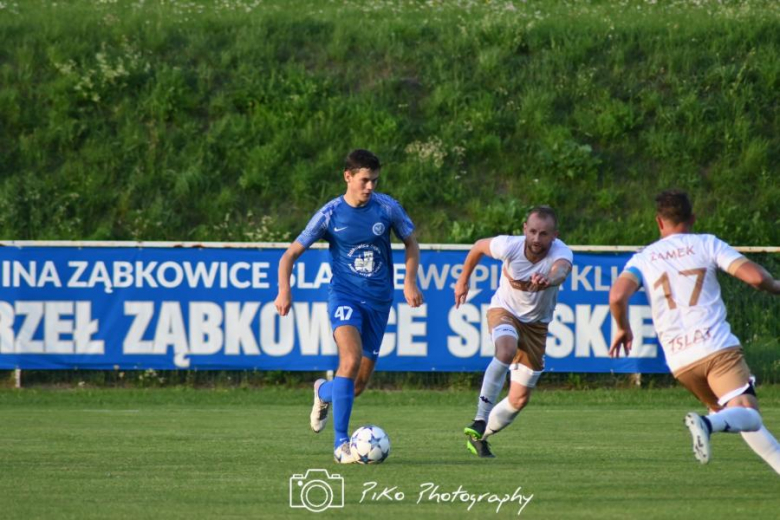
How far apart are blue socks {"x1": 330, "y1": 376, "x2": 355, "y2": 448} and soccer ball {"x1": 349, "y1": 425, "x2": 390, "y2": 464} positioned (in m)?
0.20

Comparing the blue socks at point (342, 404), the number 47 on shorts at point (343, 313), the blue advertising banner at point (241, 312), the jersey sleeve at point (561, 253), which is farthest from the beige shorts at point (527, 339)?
the blue advertising banner at point (241, 312)

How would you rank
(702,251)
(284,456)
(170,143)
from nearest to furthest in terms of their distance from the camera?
(702,251) → (284,456) → (170,143)

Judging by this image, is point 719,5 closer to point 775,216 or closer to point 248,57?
point 775,216

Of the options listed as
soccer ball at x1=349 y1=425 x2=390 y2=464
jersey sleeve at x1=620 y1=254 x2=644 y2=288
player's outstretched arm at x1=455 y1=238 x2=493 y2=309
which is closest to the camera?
jersey sleeve at x1=620 y1=254 x2=644 y2=288

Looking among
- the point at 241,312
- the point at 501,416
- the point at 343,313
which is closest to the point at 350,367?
the point at 343,313

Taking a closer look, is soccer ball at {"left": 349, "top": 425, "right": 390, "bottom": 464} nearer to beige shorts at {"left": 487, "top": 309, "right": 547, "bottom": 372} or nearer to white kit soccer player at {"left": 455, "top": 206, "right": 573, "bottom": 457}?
white kit soccer player at {"left": 455, "top": 206, "right": 573, "bottom": 457}

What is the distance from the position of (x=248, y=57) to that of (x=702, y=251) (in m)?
17.4

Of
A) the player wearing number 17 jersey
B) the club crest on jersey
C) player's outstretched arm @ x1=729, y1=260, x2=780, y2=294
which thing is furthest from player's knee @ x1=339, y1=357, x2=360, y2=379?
player's outstretched arm @ x1=729, y1=260, x2=780, y2=294

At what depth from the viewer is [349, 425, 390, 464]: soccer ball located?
27.7ft

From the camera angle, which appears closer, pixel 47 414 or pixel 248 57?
pixel 47 414

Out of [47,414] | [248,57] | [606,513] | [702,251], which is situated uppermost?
[248,57]

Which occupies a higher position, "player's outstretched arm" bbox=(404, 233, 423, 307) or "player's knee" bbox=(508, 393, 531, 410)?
"player's outstretched arm" bbox=(404, 233, 423, 307)

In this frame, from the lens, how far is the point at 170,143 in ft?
70.8

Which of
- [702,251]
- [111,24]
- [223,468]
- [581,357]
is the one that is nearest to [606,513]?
[702,251]
